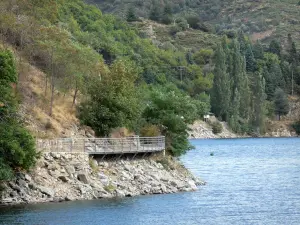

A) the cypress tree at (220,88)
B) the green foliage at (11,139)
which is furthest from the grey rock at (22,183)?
the cypress tree at (220,88)

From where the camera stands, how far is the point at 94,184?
51.0 meters

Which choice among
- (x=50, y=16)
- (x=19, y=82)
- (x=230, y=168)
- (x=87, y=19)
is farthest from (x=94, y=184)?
(x=87, y=19)

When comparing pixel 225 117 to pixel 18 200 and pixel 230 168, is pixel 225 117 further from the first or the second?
pixel 18 200

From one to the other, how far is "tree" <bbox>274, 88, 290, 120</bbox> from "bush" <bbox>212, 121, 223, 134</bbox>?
22281 millimetres

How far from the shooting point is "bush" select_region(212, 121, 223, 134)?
16162 centimetres

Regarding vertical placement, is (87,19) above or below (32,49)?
above

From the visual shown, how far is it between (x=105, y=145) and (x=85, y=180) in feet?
16.8

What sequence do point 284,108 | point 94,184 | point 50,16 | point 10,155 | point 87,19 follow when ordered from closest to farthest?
point 10,155 → point 94,184 → point 50,16 → point 87,19 → point 284,108

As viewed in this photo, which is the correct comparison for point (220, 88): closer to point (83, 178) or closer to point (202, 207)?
point (202, 207)

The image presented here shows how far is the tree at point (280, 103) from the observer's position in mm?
180375

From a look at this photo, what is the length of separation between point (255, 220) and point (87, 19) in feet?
377

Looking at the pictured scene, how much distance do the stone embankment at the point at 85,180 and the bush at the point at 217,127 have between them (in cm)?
10261

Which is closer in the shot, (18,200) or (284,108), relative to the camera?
(18,200)

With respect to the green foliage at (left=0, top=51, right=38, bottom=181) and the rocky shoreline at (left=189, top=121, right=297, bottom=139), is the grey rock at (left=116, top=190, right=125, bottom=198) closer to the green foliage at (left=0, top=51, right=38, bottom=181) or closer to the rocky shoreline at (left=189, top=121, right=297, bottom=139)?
the green foliage at (left=0, top=51, right=38, bottom=181)
